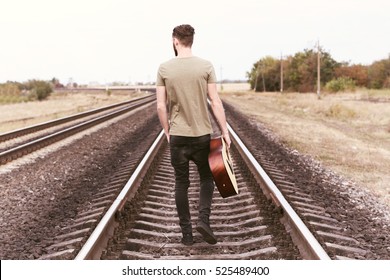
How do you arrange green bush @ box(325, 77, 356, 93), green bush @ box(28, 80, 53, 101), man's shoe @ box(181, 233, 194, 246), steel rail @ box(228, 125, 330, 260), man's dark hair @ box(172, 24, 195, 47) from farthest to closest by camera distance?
1. green bush @ box(28, 80, 53, 101)
2. green bush @ box(325, 77, 356, 93)
3. man's shoe @ box(181, 233, 194, 246)
4. man's dark hair @ box(172, 24, 195, 47)
5. steel rail @ box(228, 125, 330, 260)

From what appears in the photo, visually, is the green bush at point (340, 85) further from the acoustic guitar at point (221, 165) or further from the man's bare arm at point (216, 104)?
the man's bare arm at point (216, 104)

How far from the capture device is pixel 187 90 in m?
4.82

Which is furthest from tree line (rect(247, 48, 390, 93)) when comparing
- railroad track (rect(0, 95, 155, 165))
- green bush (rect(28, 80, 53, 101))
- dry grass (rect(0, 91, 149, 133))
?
railroad track (rect(0, 95, 155, 165))

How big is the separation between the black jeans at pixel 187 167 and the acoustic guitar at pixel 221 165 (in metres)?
0.08

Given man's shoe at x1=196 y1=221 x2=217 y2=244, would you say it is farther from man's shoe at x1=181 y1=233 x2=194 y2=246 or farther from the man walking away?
man's shoe at x1=181 y1=233 x2=194 y2=246

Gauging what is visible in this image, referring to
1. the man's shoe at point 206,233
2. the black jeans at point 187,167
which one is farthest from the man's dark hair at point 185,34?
the man's shoe at point 206,233

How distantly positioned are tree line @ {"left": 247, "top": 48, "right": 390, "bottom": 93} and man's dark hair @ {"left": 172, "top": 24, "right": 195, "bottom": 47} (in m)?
74.0

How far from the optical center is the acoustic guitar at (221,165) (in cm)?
505

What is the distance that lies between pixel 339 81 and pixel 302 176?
72.3 metres

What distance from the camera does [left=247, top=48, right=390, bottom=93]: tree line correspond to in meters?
82.4

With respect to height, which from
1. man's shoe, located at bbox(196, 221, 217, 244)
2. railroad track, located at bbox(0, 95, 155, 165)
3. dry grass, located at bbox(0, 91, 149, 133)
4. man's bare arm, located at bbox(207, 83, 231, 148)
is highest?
man's bare arm, located at bbox(207, 83, 231, 148)

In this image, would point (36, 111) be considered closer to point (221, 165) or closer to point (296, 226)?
point (221, 165)

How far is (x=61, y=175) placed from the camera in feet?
31.3

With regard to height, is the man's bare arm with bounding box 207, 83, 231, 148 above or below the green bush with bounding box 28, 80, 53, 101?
above
